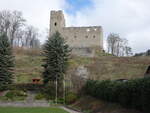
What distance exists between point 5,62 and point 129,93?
901 inches

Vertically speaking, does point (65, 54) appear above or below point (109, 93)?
above

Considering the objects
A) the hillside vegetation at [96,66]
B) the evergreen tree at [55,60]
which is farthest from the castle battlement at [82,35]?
the evergreen tree at [55,60]

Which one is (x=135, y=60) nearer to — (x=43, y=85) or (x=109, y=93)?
(x=43, y=85)

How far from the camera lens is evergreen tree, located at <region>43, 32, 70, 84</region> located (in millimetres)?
33031

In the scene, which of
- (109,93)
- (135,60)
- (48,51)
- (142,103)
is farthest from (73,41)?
(142,103)

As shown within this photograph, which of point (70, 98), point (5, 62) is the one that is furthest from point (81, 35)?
point (70, 98)

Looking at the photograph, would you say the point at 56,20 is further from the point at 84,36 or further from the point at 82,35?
the point at 84,36

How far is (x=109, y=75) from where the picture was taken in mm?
42906

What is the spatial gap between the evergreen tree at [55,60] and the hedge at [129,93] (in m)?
10.6

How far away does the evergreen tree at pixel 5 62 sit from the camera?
3372 cm

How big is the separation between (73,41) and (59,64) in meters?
27.8

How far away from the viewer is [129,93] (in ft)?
52.0

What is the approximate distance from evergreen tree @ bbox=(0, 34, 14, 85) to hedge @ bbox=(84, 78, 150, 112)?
1578 centimetres

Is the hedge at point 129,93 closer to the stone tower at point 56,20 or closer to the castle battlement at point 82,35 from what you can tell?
the castle battlement at point 82,35
